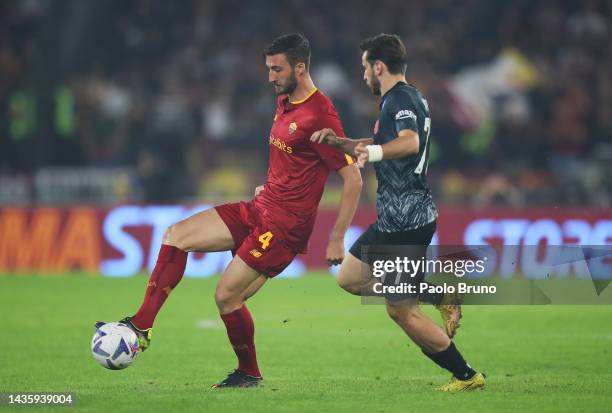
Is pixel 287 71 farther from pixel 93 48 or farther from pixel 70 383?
pixel 93 48

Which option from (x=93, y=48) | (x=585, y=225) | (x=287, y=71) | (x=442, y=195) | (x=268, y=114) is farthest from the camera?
(x=93, y=48)

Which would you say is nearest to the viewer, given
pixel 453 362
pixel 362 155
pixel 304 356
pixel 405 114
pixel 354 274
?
pixel 362 155

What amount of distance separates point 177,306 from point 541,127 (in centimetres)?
989

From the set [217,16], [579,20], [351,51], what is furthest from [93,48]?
[579,20]

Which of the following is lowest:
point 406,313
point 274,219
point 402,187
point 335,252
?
point 406,313

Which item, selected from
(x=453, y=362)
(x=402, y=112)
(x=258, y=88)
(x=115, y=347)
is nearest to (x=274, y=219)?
(x=402, y=112)

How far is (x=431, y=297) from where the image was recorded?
8.03 meters

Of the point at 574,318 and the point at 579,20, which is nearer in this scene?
the point at 574,318

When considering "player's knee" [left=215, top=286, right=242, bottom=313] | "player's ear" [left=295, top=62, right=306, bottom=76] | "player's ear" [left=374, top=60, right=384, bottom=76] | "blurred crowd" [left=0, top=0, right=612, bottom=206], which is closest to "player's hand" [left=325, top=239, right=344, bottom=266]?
"player's knee" [left=215, top=286, right=242, bottom=313]

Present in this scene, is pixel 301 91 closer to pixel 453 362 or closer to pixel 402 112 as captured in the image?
pixel 402 112

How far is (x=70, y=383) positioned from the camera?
8.43m

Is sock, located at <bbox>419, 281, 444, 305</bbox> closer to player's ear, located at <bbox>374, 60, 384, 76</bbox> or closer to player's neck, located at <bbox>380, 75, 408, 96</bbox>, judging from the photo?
player's neck, located at <bbox>380, 75, 408, 96</bbox>

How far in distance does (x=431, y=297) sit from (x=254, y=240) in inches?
49.2

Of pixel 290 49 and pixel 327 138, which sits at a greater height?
pixel 290 49
